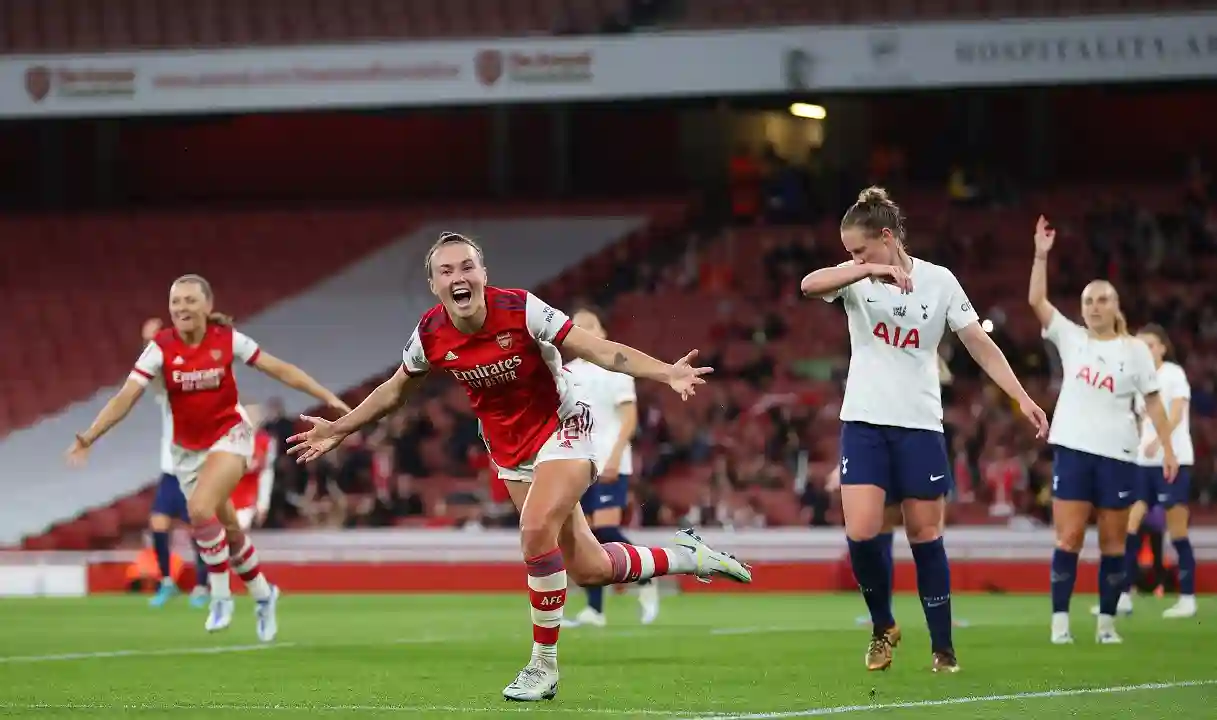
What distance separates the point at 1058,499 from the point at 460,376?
17.5ft

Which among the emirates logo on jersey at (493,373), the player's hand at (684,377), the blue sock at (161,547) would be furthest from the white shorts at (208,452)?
the blue sock at (161,547)

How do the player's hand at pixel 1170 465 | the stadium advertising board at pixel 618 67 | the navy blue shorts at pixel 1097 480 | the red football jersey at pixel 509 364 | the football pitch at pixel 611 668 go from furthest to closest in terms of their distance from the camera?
the stadium advertising board at pixel 618 67
the player's hand at pixel 1170 465
the navy blue shorts at pixel 1097 480
the red football jersey at pixel 509 364
the football pitch at pixel 611 668

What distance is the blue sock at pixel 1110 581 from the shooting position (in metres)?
13.1

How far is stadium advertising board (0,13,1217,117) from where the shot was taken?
26.0m

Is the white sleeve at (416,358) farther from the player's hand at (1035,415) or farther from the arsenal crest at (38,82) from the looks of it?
the arsenal crest at (38,82)

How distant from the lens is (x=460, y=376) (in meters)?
9.23

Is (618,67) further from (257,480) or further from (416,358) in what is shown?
(416,358)

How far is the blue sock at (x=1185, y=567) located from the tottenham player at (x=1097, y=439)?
14.1ft

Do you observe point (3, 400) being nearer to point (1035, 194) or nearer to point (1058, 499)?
point (1035, 194)

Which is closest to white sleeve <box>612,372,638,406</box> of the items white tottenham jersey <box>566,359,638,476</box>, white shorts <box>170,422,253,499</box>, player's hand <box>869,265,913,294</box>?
white tottenham jersey <box>566,359,638,476</box>

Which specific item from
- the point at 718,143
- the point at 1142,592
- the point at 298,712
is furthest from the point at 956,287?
the point at 718,143

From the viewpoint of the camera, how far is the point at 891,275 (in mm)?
9289

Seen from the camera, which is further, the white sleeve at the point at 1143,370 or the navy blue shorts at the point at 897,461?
the white sleeve at the point at 1143,370

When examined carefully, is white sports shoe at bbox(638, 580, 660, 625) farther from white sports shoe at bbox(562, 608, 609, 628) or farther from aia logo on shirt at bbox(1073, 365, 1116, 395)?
aia logo on shirt at bbox(1073, 365, 1116, 395)
